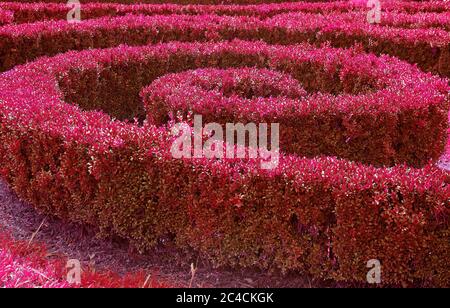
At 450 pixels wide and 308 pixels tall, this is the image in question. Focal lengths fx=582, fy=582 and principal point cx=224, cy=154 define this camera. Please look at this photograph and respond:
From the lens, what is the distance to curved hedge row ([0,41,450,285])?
522 cm

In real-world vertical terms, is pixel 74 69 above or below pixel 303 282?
above

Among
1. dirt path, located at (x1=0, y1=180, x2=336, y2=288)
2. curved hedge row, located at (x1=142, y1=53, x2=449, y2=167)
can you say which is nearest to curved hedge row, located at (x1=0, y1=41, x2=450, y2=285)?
dirt path, located at (x1=0, y1=180, x2=336, y2=288)

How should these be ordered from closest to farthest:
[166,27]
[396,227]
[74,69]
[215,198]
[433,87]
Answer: [396,227]
[215,198]
[433,87]
[74,69]
[166,27]

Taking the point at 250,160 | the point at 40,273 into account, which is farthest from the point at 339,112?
the point at 40,273

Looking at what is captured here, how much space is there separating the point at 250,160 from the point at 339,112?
2.37 meters

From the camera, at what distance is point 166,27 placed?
12859mm

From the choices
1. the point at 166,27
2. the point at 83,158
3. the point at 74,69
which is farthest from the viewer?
the point at 166,27

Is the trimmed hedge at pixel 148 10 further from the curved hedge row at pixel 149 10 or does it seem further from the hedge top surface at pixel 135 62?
the hedge top surface at pixel 135 62

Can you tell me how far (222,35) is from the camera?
12820mm

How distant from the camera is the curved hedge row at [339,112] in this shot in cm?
766

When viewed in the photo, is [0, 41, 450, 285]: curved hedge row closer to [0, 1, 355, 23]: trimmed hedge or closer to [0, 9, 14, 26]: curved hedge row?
[0, 9, 14, 26]: curved hedge row
